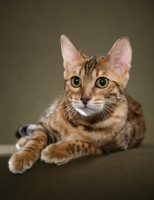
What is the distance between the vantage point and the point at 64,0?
2.84 metres

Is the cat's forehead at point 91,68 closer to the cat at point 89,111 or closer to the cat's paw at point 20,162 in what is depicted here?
the cat at point 89,111

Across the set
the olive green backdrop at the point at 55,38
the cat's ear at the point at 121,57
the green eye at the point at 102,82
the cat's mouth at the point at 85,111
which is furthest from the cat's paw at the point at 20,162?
the olive green backdrop at the point at 55,38

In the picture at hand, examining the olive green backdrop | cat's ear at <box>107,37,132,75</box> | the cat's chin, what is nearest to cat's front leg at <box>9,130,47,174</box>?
the cat's chin

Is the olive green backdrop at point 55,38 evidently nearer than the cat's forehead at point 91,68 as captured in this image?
No

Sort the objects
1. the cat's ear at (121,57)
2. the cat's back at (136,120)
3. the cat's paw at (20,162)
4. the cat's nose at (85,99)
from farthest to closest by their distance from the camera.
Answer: the cat's back at (136,120) < the cat's ear at (121,57) < the cat's nose at (85,99) < the cat's paw at (20,162)

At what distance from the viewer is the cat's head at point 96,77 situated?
1.24 m

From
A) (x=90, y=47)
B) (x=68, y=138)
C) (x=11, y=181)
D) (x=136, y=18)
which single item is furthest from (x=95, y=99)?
(x=136, y=18)

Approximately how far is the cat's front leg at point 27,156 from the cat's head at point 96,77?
0.21 meters

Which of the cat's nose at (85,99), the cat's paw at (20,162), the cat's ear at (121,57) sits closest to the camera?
the cat's paw at (20,162)

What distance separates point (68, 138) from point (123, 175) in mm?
355

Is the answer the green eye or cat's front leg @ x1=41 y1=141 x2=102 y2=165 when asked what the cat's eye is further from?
cat's front leg @ x1=41 y1=141 x2=102 y2=165

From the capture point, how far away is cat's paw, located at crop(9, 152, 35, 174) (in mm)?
1055

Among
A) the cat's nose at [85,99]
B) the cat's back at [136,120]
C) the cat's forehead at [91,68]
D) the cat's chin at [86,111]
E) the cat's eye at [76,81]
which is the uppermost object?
the cat's forehead at [91,68]

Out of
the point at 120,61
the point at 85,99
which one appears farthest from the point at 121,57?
the point at 85,99
